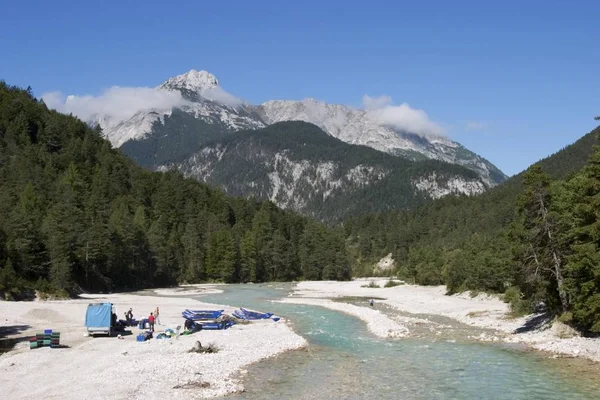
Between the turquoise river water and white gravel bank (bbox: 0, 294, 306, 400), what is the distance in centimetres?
226

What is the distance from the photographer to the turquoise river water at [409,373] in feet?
92.3

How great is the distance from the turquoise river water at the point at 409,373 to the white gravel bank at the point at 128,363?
2.26m

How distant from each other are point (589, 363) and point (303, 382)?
19.1 metres

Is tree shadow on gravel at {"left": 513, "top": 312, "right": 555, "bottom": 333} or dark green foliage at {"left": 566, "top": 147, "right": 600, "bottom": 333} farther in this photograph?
tree shadow on gravel at {"left": 513, "top": 312, "right": 555, "bottom": 333}

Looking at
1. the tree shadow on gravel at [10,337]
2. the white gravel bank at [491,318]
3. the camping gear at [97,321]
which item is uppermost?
the camping gear at [97,321]

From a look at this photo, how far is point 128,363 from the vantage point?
109ft

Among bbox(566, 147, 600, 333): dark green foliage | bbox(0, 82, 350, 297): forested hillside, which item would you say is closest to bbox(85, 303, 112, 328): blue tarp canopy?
bbox(0, 82, 350, 297): forested hillside

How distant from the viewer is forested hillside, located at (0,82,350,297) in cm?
8106

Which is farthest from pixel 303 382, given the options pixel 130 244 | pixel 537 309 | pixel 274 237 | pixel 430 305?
pixel 274 237

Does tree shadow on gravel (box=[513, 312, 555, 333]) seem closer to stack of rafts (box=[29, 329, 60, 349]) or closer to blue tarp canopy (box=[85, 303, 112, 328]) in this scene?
blue tarp canopy (box=[85, 303, 112, 328])

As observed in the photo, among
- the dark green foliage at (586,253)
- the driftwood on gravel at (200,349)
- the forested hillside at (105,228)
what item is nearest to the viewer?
→ the dark green foliage at (586,253)

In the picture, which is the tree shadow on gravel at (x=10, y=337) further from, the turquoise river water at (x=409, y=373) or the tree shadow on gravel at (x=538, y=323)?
the tree shadow on gravel at (x=538, y=323)

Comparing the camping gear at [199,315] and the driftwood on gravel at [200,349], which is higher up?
the camping gear at [199,315]

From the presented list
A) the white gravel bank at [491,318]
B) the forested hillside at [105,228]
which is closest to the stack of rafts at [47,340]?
the forested hillside at [105,228]
